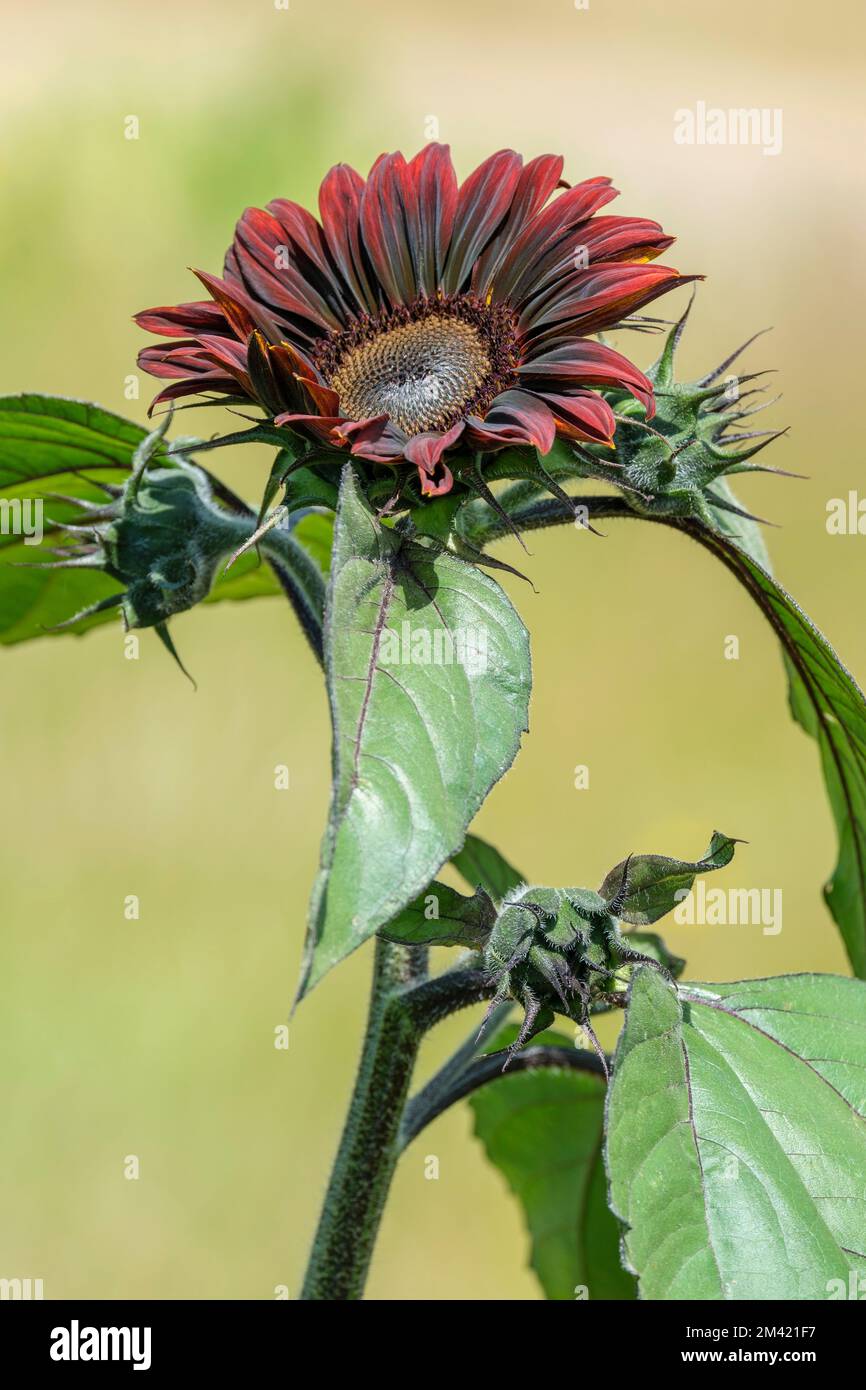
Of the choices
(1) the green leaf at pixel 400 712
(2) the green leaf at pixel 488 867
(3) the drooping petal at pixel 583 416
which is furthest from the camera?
(2) the green leaf at pixel 488 867

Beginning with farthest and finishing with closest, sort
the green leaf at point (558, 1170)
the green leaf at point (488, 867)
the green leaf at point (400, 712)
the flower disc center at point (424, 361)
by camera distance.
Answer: the green leaf at point (558, 1170), the green leaf at point (488, 867), the flower disc center at point (424, 361), the green leaf at point (400, 712)

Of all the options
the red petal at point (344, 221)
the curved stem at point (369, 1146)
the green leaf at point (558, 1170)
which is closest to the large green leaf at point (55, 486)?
the red petal at point (344, 221)

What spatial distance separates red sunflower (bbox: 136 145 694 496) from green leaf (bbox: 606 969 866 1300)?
0.73 ft

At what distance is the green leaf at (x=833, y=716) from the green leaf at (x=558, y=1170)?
210 mm

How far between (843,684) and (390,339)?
0.81 ft

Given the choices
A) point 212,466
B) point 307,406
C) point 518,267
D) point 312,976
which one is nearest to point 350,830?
point 312,976

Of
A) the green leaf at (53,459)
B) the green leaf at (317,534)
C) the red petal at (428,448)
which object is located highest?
the green leaf at (53,459)

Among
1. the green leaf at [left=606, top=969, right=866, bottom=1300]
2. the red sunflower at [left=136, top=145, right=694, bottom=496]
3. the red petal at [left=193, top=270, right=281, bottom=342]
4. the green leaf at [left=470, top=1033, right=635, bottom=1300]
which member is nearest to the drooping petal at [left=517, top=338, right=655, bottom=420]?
the red sunflower at [left=136, top=145, right=694, bottom=496]

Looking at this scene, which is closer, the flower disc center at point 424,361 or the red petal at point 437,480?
the red petal at point 437,480

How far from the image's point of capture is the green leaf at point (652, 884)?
0.53 meters

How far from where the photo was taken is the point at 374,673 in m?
0.43

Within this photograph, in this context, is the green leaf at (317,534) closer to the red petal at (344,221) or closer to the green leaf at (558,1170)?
the red petal at (344,221)

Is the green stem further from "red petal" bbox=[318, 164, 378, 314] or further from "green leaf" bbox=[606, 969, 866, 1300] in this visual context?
"red petal" bbox=[318, 164, 378, 314]
